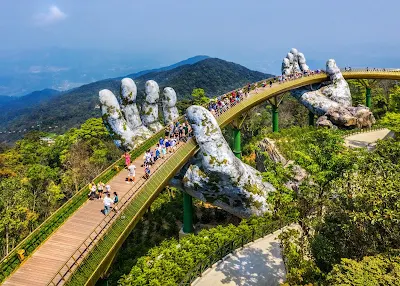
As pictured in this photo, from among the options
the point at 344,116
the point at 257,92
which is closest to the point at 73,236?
the point at 257,92

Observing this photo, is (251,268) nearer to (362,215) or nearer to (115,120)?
(362,215)

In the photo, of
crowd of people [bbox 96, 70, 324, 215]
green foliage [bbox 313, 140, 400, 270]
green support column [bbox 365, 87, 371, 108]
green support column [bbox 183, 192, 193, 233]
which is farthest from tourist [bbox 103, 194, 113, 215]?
green support column [bbox 365, 87, 371, 108]

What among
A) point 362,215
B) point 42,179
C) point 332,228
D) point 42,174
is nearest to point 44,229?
point 332,228

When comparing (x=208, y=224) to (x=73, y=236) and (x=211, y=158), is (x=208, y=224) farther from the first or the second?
(x=73, y=236)

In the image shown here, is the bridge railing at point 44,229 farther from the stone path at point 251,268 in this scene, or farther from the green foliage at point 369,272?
the green foliage at point 369,272

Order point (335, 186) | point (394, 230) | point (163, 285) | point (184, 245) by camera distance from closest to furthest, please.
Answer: point (394, 230) < point (335, 186) < point (163, 285) < point (184, 245)

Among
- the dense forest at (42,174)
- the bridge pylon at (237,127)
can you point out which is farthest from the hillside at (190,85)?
the bridge pylon at (237,127)

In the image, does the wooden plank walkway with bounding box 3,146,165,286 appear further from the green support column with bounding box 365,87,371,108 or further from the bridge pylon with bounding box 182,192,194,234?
the green support column with bounding box 365,87,371,108
